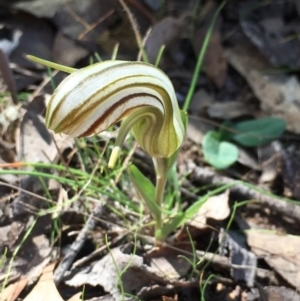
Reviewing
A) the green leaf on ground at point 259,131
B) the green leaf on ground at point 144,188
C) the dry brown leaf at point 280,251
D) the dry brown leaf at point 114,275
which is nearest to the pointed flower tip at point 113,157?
→ the green leaf on ground at point 144,188

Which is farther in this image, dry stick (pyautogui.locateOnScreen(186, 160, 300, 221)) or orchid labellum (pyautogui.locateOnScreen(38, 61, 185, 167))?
dry stick (pyautogui.locateOnScreen(186, 160, 300, 221))

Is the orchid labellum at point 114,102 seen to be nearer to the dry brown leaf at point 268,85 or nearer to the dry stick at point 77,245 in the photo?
the dry stick at point 77,245

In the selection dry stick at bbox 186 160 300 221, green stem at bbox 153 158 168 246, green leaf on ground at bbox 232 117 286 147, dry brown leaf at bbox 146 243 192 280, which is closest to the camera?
green stem at bbox 153 158 168 246

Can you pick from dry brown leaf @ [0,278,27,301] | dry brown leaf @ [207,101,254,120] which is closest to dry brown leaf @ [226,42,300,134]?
dry brown leaf @ [207,101,254,120]

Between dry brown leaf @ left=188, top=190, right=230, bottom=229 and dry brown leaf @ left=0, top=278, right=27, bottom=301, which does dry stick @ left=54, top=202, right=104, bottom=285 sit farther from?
dry brown leaf @ left=188, top=190, right=230, bottom=229

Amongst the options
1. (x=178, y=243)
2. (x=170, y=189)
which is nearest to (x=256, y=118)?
(x=170, y=189)

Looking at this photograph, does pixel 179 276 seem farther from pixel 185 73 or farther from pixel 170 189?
pixel 185 73

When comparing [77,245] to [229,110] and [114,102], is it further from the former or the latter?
[229,110]
